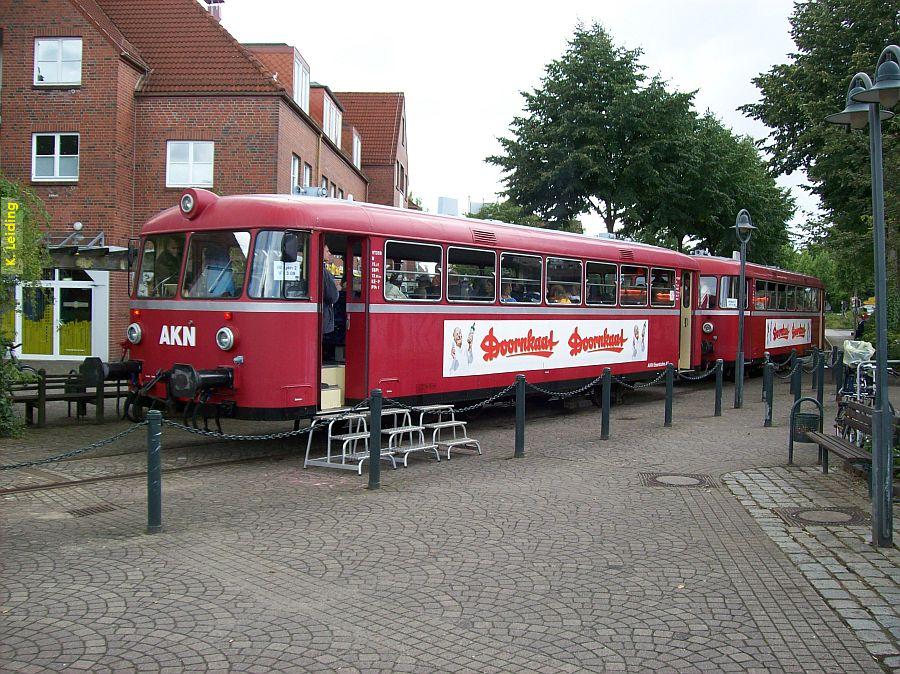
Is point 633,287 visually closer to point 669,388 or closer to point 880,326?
point 669,388

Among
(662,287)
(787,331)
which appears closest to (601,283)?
(662,287)

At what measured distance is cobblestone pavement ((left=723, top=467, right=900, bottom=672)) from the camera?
5234 millimetres

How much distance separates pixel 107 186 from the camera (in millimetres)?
23172

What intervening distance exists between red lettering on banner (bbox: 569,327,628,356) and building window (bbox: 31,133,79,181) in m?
15.6

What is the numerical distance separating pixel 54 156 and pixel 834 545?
22.8m

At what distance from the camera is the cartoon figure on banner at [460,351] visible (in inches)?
484

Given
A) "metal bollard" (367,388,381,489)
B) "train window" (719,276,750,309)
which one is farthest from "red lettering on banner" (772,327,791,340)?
"metal bollard" (367,388,381,489)

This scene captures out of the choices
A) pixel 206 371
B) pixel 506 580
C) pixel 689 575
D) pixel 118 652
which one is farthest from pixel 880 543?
pixel 206 371

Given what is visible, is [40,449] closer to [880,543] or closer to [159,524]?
[159,524]

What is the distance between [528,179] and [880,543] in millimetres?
24377

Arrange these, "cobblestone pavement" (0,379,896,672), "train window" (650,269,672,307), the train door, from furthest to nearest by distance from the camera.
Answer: the train door < "train window" (650,269,672,307) < "cobblestone pavement" (0,379,896,672)

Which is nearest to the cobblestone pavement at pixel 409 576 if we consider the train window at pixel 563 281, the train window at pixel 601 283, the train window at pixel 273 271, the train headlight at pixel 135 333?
the train headlight at pixel 135 333

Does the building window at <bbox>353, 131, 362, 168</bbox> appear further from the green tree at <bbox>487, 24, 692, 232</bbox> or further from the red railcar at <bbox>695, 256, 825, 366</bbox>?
the red railcar at <bbox>695, 256, 825, 366</bbox>

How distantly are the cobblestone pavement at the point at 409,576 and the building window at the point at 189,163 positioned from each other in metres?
15.3
